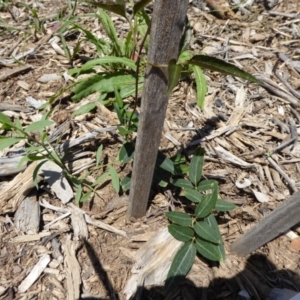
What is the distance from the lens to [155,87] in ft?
3.76

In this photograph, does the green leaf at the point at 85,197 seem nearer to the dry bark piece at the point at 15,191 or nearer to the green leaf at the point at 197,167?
the dry bark piece at the point at 15,191

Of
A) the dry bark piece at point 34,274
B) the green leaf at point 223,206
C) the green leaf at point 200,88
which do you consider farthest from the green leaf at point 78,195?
the green leaf at point 200,88

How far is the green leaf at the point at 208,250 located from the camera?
1.44 m

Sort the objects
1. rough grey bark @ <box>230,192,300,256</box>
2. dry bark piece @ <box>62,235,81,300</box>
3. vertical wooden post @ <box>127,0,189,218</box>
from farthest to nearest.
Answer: dry bark piece @ <box>62,235,81,300</box> → rough grey bark @ <box>230,192,300,256</box> → vertical wooden post @ <box>127,0,189,218</box>

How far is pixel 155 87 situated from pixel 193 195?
592 millimetres

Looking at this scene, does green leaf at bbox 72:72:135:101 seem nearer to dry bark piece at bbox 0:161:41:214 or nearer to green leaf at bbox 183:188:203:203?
dry bark piece at bbox 0:161:41:214

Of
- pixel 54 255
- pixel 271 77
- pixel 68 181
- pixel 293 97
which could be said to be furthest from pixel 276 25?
pixel 54 255

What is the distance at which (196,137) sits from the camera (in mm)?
2020

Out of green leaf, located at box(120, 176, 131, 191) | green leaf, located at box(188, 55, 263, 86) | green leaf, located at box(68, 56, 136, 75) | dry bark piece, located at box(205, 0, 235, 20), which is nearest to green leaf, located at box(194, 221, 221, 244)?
green leaf, located at box(120, 176, 131, 191)

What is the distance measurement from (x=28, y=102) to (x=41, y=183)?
0.58 m

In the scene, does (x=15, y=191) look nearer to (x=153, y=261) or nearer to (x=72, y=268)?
(x=72, y=268)

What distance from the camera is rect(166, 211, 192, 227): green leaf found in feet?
4.97

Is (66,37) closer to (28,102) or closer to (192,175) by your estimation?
(28,102)

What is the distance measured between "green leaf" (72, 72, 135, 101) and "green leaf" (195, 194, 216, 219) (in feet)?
2.76
